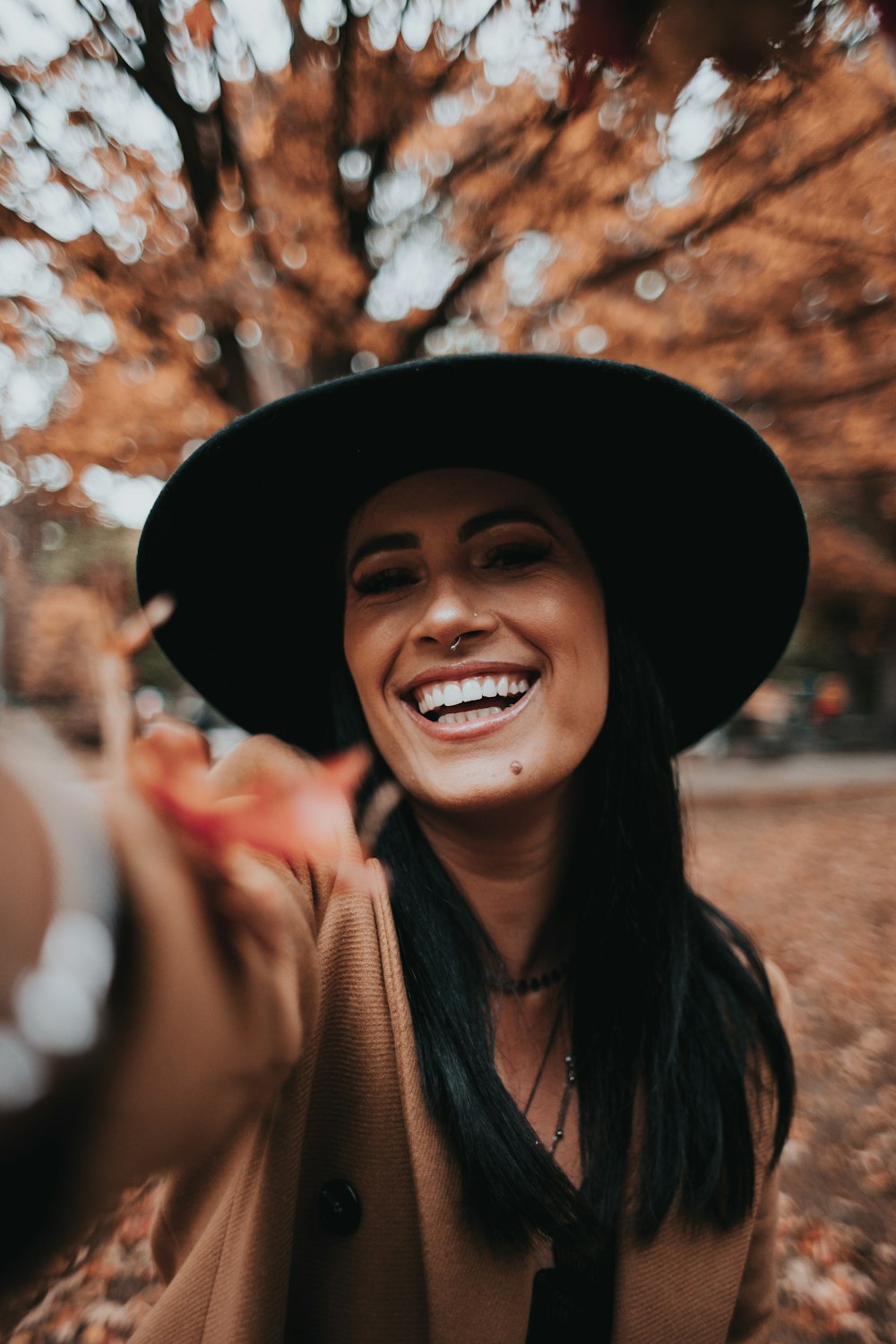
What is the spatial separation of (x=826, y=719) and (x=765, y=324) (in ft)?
55.9

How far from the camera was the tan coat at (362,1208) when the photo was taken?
3.57 ft

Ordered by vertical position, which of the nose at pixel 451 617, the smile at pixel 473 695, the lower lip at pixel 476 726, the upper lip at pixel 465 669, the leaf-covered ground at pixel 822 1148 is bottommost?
the leaf-covered ground at pixel 822 1148

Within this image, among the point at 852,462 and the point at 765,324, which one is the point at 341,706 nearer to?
the point at 765,324

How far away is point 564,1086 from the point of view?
1526 mm

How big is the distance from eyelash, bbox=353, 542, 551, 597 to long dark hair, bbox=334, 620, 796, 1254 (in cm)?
28

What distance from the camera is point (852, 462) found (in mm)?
5406

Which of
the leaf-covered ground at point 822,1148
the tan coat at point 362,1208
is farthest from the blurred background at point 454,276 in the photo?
the tan coat at point 362,1208

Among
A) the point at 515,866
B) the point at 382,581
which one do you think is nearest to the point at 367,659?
the point at 382,581

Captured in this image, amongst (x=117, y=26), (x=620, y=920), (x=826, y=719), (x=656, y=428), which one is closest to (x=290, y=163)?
(x=117, y=26)

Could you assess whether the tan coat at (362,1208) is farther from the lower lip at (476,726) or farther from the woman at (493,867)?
the lower lip at (476,726)

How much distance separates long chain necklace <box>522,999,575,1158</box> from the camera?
1.47 metres

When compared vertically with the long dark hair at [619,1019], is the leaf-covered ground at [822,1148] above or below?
below

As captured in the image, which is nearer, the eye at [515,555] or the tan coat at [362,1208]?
the tan coat at [362,1208]

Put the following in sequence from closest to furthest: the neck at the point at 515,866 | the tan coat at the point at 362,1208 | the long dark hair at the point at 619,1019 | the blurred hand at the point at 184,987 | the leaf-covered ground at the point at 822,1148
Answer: the blurred hand at the point at 184,987 < the tan coat at the point at 362,1208 < the long dark hair at the point at 619,1019 < the neck at the point at 515,866 < the leaf-covered ground at the point at 822,1148
